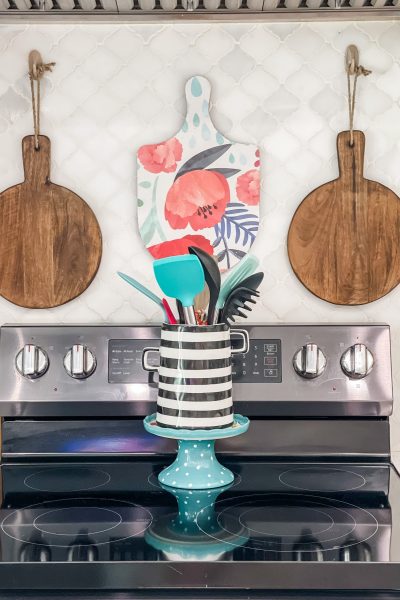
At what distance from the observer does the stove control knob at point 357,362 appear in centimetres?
131

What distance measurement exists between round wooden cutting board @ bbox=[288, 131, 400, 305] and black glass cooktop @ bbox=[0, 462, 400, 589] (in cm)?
41

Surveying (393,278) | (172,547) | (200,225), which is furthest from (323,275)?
(172,547)

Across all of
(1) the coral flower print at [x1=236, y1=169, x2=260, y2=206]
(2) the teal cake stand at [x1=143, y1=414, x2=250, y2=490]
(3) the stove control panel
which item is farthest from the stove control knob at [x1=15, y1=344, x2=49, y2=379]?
(1) the coral flower print at [x1=236, y1=169, x2=260, y2=206]

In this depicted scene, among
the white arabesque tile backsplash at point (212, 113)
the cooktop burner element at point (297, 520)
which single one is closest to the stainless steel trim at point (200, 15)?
the white arabesque tile backsplash at point (212, 113)

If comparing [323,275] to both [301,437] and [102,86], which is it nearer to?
[301,437]

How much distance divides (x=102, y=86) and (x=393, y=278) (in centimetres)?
77

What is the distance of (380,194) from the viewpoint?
59.3 inches

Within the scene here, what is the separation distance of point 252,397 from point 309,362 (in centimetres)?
13

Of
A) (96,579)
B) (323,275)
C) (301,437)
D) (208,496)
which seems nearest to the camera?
(96,579)

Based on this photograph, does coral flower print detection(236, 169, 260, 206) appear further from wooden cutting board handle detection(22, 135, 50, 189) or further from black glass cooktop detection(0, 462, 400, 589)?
black glass cooktop detection(0, 462, 400, 589)

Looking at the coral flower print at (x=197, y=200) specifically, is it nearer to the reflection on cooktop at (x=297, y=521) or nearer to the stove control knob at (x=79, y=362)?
the stove control knob at (x=79, y=362)

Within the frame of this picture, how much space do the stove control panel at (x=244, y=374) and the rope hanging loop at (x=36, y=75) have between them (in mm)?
492

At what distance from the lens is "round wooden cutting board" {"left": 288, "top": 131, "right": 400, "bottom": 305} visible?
1.50 meters

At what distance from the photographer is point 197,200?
1514 millimetres
